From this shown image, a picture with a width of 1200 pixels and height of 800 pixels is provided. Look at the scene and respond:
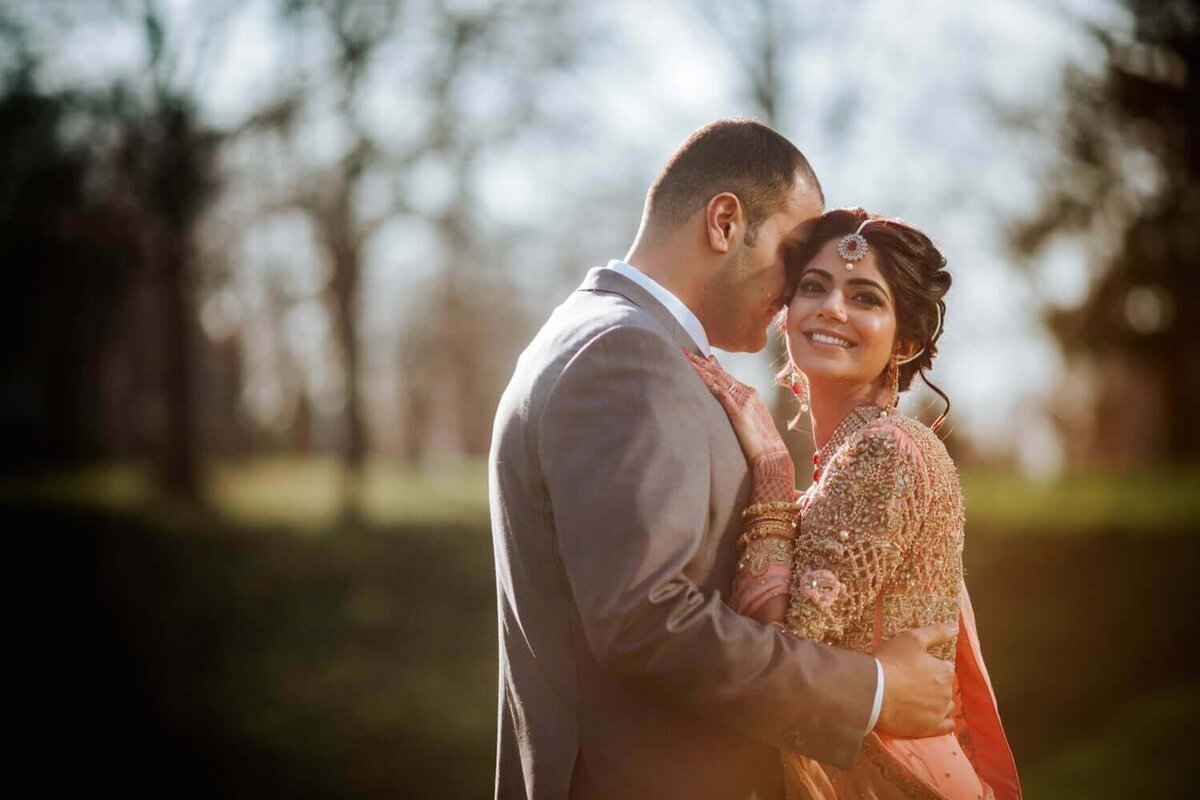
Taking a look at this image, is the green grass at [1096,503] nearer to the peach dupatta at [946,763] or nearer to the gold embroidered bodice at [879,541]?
the peach dupatta at [946,763]

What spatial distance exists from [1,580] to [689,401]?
10.8 metres

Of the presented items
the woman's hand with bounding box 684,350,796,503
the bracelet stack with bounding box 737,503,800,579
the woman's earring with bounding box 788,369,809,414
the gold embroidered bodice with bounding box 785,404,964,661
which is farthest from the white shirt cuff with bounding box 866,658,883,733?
the woman's earring with bounding box 788,369,809,414

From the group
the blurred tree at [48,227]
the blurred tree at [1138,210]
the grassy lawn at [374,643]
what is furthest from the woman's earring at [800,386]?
the blurred tree at [48,227]

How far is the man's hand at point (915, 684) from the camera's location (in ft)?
9.11

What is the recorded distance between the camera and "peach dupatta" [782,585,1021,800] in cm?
291

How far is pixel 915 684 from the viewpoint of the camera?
2844 mm

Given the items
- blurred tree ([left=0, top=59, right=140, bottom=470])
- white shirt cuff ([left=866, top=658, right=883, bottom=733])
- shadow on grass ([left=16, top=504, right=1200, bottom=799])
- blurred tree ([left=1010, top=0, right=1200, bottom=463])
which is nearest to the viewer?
white shirt cuff ([left=866, top=658, right=883, bottom=733])

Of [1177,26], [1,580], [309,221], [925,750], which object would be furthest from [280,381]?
[925,750]

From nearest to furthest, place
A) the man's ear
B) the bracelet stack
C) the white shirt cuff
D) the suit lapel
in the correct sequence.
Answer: the white shirt cuff
the bracelet stack
the suit lapel
the man's ear

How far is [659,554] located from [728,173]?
105cm

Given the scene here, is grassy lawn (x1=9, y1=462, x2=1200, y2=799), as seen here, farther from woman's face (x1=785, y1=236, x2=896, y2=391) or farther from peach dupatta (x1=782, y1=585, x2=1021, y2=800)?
woman's face (x1=785, y1=236, x2=896, y2=391)

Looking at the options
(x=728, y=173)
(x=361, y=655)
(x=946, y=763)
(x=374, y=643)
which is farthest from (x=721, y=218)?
(x=374, y=643)

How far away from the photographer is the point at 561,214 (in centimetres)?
1593

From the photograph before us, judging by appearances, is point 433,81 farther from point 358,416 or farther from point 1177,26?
point 1177,26
